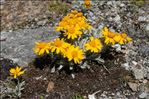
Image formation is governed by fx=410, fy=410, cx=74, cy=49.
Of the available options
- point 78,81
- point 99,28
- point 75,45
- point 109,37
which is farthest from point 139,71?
point 99,28

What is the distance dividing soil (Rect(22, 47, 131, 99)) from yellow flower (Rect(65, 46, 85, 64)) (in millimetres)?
468

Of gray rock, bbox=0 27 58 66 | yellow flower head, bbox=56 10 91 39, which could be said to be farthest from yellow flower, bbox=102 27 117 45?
gray rock, bbox=0 27 58 66

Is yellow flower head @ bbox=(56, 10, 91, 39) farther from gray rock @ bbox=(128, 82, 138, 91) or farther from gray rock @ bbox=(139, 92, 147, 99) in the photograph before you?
gray rock @ bbox=(139, 92, 147, 99)

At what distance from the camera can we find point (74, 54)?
6.50 m

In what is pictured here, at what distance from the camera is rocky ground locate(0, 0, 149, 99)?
22.1 feet

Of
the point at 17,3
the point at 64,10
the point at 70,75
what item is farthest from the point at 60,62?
the point at 17,3

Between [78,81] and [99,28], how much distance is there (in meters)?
1.45

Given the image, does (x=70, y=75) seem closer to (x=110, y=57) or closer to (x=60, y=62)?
(x=60, y=62)

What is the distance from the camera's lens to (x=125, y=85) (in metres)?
6.69

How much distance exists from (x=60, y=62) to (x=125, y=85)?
1144mm

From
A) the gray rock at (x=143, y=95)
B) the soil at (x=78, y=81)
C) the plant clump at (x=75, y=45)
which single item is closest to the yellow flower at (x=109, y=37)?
the plant clump at (x=75, y=45)

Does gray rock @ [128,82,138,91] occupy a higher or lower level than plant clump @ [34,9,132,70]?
lower

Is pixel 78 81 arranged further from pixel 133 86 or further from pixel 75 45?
pixel 133 86

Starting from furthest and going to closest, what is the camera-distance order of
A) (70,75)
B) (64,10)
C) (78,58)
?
(64,10) → (70,75) → (78,58)
